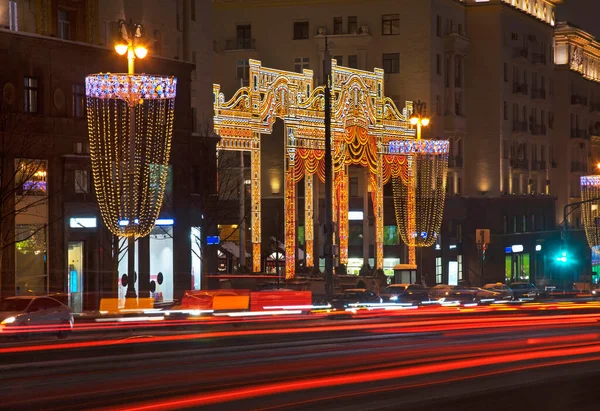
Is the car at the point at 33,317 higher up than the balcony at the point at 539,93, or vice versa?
the balcony at the point at 539,93

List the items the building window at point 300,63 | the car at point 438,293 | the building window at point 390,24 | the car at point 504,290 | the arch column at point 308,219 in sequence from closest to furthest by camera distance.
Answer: the car at point 438,293
the car at point 504,290
the arch column at point 308,219
the building window at point 390,24
the building window at point 300,63

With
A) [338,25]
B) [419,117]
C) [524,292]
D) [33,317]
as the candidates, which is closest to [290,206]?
[419,117]

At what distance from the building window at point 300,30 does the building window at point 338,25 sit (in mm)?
1806

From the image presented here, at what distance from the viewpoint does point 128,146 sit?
145ft

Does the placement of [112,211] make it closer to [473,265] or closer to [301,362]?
[301,362]

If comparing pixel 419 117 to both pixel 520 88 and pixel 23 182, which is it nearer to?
pixel 520 88

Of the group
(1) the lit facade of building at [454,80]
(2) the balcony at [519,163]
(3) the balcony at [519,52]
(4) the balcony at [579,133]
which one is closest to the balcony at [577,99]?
(4) the balcony at [579,133]

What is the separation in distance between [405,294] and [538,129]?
143 ft

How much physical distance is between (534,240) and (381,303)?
147ft

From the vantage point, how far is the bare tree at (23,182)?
42.0 metres

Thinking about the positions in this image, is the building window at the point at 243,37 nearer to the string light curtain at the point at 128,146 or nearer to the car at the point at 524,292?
the car at the point at 524,292

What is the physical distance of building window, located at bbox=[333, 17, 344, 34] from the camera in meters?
77.5

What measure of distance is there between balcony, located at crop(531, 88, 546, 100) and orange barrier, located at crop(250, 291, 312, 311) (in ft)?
165

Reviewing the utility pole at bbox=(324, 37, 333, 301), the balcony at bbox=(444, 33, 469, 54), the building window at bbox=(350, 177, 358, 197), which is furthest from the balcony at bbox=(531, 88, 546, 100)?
the utility pole at bbox=(324, 37, 333, 301)
